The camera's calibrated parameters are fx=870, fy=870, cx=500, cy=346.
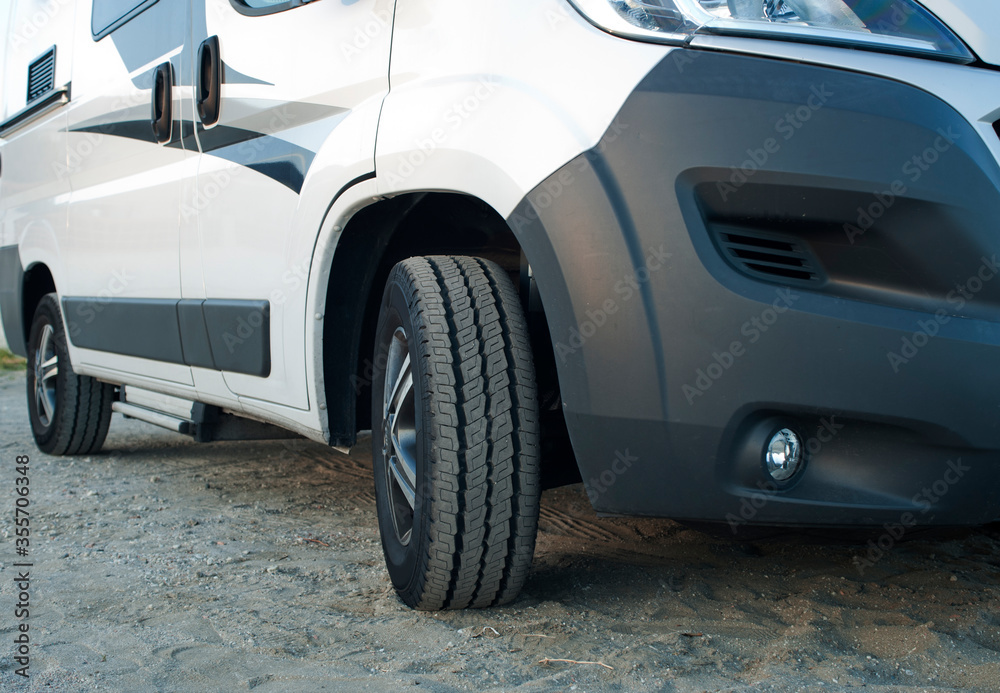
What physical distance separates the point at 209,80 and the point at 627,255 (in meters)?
1.59

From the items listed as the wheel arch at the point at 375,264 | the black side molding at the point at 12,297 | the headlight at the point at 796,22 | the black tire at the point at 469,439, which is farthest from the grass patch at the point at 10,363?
the headlight at the point at 796,22

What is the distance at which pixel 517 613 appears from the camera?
6.02 ft

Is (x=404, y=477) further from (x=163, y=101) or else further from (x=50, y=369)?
(x=50, y=369)

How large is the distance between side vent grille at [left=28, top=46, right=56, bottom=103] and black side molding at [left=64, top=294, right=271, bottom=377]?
3.30ft

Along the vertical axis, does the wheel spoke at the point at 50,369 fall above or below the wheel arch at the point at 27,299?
below

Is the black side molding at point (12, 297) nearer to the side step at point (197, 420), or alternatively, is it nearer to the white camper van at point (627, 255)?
the side step at point (197, 420)

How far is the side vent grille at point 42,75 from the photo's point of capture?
12.5ft

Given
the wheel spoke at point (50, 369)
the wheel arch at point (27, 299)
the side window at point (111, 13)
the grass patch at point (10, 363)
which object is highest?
the side window at point (111, 13)

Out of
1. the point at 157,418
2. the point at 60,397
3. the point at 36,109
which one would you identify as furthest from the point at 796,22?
the point at 60,397

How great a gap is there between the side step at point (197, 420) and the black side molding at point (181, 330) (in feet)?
0.66

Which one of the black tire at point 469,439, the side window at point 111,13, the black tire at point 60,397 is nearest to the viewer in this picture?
the black tire at point 469,439

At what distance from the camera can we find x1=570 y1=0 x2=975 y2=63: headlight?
1.42 m

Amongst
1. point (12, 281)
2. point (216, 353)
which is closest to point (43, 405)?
point (12, 281)

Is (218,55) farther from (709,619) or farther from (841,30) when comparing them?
(709,619)
